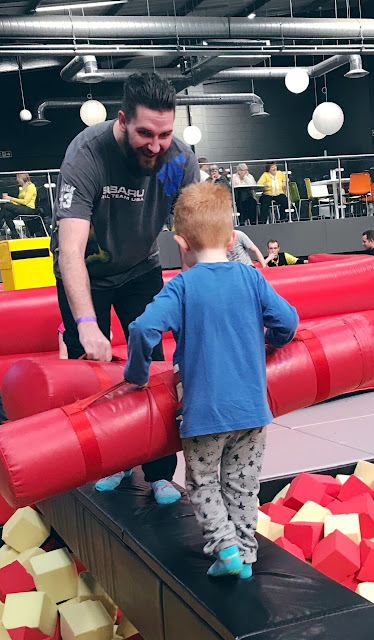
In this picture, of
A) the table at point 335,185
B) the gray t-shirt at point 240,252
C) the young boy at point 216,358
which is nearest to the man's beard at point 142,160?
the young boy at point 216,358

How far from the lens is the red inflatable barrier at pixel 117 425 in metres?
1.60

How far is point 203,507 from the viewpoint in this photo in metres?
1.56

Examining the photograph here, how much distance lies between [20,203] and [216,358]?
25.7ft

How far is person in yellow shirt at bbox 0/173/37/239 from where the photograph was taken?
344 inches

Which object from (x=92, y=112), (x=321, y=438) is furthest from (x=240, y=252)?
(x=92, y=112)

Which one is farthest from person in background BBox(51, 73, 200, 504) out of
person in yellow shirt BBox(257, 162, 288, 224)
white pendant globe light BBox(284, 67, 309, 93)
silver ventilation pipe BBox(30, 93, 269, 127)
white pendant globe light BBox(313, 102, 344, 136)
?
silver ventilation pipe BBox(30, 93, 269, 127)

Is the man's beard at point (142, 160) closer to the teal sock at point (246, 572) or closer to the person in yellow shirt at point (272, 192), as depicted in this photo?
the teal sock at point (246, 572)

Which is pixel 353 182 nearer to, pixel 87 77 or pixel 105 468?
pixel 87 77

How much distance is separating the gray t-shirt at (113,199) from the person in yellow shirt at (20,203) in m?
6.91

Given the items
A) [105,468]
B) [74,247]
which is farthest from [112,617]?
[74,247]

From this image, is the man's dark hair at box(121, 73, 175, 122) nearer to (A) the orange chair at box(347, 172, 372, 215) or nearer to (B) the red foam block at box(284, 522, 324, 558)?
(B) the red foam block at box(284, 522, 324, 558)

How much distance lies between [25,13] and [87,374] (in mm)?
9452

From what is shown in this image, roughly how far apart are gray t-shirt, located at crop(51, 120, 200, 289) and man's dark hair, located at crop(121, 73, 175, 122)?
0.54ft

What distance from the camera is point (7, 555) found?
9.09 feet
